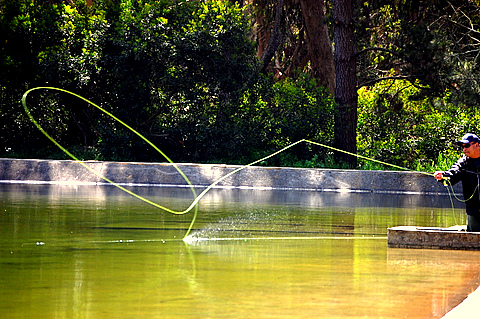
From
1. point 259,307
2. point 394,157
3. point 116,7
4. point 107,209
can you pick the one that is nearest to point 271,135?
point 394,157

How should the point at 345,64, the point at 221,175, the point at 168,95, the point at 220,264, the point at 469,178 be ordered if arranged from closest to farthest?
the point at 220,264 → the point at 469,178 → the point at 221,175 → the point at 168,95 → the point at 345,64

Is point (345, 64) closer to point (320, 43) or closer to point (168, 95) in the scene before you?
point (168, 95)

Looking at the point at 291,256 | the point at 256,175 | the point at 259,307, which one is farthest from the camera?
the point at 256,175

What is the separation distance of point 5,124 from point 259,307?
18.2m

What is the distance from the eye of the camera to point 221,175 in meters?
19.1

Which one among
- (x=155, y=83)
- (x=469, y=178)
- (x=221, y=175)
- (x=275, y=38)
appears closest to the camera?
(x=469, y=178)

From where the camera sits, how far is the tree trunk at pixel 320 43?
94.9 feet

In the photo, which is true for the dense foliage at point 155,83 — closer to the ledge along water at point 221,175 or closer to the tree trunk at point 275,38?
the ledge along water at point 221,175

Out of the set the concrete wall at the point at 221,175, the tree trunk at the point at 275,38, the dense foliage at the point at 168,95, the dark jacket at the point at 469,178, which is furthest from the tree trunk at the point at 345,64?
the dark jacket at the point at 469,178

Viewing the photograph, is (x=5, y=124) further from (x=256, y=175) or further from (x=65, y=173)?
(x=256, y=175)

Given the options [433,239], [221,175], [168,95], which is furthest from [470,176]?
[168,95]

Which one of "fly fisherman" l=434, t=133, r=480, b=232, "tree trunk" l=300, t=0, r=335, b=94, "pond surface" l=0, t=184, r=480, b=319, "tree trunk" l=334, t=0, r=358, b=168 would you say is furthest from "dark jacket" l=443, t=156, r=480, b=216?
"tree trunk" l=300, t=0, r=335, b=94

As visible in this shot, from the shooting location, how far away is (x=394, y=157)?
22.6 meters

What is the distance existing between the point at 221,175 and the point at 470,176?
1013 centimetres
